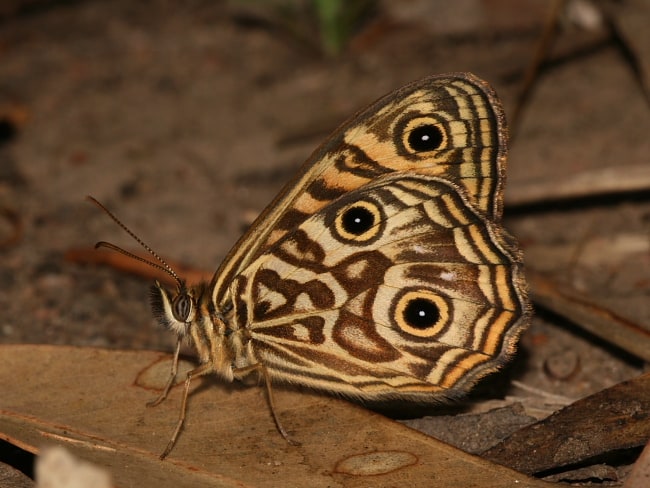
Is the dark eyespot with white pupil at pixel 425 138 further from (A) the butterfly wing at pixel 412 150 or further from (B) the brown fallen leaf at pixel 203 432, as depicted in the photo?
(B) the brown fallen leaf at pixel 203 432

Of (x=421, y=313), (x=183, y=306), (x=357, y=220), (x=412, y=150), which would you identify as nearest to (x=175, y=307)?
(x=183, y=306)

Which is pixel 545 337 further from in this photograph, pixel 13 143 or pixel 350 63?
pixel 13 143

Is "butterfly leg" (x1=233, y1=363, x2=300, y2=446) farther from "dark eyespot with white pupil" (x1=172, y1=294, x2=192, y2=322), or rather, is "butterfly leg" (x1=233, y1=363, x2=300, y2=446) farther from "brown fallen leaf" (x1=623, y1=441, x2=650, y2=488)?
"brown fallen leaf" (x1=623, y1=441, x2=650, y2=488)

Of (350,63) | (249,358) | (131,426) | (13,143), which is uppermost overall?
(350,63)

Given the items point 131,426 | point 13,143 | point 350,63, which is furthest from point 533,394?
point 13,143

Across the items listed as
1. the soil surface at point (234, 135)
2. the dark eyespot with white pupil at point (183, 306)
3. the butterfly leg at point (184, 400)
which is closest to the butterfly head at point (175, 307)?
the dark eyespot with white pupil at point (183, 306)

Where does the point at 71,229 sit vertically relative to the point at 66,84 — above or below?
below

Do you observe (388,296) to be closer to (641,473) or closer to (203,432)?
(203,432)
